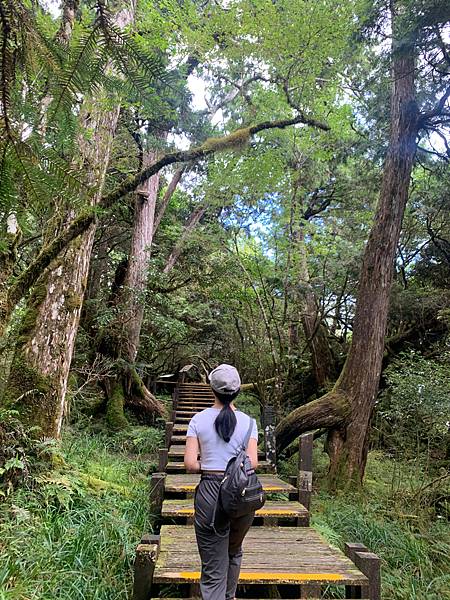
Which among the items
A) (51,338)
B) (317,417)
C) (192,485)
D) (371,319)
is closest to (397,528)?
(317,417)

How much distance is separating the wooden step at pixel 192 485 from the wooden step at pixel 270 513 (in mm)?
284

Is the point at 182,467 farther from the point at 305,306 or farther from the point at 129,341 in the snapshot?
the point at 305,306

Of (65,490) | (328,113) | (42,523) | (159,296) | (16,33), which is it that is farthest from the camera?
(159,296)

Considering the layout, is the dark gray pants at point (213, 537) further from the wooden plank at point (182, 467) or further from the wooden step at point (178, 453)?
the wooden step at point (178, 453)

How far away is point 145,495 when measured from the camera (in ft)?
16.4

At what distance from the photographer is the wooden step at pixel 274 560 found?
3184 mm

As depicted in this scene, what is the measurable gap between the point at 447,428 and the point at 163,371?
9.59m

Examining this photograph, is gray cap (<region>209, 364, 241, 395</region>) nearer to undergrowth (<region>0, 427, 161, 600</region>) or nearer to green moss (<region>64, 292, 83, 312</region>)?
undergrowth (<region>0, 427, 161, 600</region>)

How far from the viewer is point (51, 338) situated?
16.4 feet

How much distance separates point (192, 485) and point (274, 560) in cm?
176

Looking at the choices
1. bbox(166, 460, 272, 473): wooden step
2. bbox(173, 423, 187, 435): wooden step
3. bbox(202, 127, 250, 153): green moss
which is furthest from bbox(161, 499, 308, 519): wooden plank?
bbox(202, 127, 250, 153): green moss

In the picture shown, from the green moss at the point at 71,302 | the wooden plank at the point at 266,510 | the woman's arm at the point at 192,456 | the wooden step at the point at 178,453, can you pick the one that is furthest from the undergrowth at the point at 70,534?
the green moss at the point at 71,302

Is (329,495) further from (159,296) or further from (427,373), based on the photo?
(159,296)

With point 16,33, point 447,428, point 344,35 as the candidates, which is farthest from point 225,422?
point 344,35
